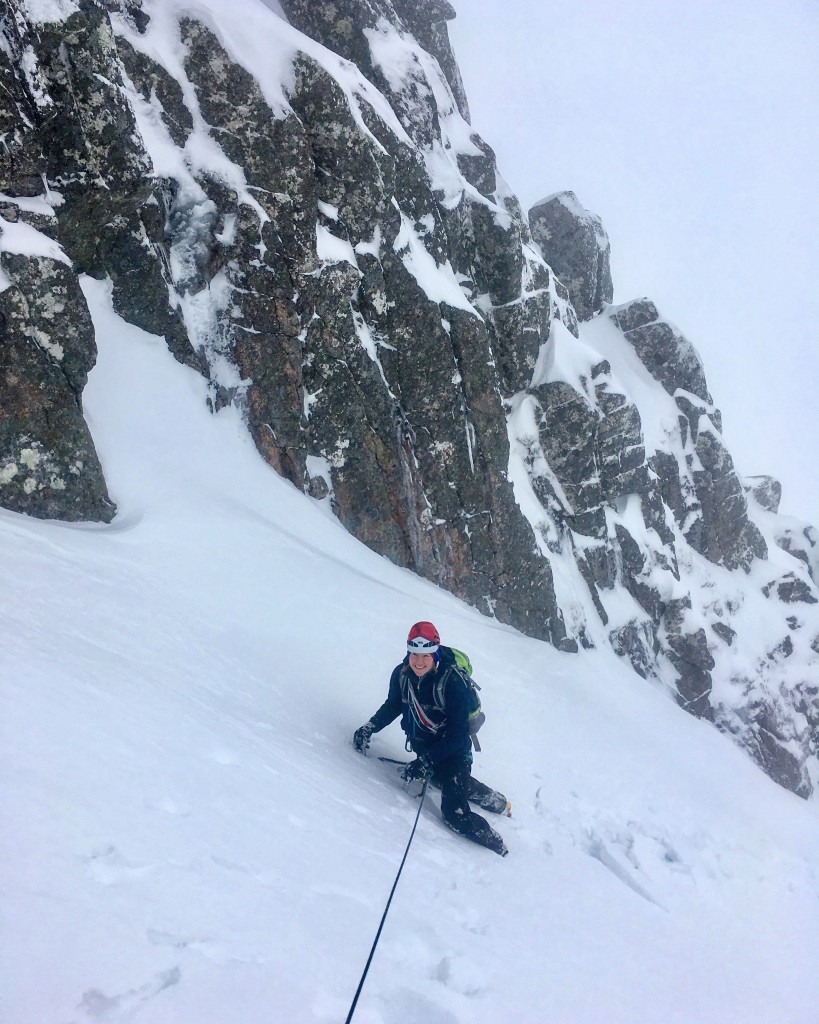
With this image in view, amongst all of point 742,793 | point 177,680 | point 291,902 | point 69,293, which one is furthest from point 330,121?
point 742,793

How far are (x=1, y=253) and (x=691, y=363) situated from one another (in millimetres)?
31832

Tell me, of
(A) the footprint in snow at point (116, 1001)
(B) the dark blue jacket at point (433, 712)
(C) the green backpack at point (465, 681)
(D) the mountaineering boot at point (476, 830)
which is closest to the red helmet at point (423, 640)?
(C) the green backpack at point (465, 681)

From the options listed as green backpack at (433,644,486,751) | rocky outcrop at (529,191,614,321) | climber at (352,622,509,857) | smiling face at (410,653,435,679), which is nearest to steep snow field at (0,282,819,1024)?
climber at (352,622,509,857)

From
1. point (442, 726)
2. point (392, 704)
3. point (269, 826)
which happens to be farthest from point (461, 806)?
point (269, 826)

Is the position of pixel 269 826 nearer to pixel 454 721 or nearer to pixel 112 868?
pixel 112 868

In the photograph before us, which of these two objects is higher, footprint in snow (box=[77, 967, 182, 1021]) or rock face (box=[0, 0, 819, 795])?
rock face (box=[0, 0, 819, 795])

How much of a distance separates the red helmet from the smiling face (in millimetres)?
68

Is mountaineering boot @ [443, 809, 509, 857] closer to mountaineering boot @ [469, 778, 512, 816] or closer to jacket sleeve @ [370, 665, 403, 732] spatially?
mountaineering boot @ [469, 778, 512, 816]

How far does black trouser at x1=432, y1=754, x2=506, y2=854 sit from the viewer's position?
6.03 metres

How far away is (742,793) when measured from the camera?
18203 millimetres

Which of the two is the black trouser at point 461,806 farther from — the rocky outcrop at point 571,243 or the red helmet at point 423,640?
the rocky outcrop at point 571,243

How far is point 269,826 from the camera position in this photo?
3.96 m

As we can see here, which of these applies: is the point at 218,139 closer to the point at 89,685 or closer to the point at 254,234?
the point at 254,234

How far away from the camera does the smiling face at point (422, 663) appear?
6133 mm
